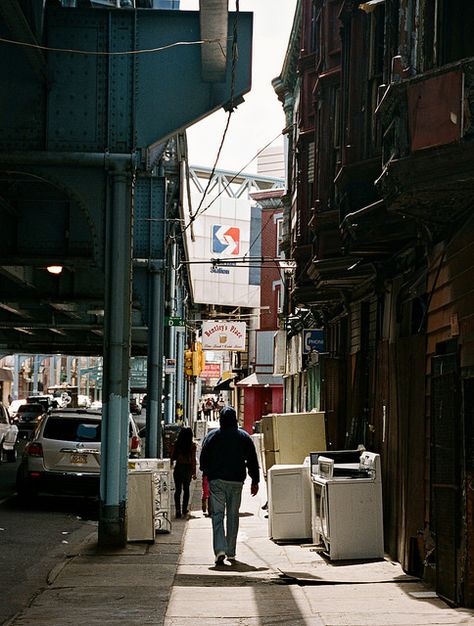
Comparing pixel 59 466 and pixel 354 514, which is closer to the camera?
pixel 354 514

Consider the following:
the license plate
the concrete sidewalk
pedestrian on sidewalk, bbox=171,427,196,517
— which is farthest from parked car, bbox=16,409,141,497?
the concrete sidewalk

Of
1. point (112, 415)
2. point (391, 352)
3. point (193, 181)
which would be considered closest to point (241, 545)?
point (112, 415)

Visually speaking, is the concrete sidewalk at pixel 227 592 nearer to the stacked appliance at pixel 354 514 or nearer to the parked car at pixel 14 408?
the stacked appliance at pixel 354 514

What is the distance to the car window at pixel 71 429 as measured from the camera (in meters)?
19.9

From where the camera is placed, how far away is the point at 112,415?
1406 centimetres

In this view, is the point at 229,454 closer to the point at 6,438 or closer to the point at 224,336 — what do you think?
the point at 6,438

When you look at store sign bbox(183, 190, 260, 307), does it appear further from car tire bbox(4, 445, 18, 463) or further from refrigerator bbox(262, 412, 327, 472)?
refrigerator bbox(262, 412, 327, 472)

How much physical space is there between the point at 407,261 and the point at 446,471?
13.0 feet

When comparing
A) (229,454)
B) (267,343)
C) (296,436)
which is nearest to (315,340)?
(296,436)

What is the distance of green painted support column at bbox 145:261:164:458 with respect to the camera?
24.6 m

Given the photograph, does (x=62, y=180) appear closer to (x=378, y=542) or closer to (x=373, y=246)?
(x=373, y=246)

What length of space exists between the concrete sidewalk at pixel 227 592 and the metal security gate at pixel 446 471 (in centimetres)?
30

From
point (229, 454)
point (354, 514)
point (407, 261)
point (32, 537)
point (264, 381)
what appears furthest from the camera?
point (264, 381)

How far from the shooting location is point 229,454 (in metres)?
13.0
